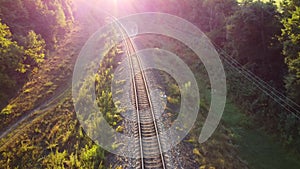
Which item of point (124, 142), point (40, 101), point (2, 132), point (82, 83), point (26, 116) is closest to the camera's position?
point (124, 142)

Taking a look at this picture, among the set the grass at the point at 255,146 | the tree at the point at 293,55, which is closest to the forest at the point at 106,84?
the tree at the point at 293,55

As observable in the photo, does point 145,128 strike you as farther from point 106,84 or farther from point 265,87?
point 265,87

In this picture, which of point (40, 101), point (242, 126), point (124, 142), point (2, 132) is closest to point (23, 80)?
point (40, 101)

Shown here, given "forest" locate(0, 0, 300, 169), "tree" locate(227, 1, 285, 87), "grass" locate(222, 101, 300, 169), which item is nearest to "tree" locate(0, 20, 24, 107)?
"forest" locate(0, 0, 300, 169)

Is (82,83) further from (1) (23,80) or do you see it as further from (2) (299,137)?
(2) (299,137)

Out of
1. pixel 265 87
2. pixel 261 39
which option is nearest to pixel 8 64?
pixel 265 87

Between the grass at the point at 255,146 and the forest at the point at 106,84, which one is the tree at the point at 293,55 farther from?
the grass at the point at 255,146
